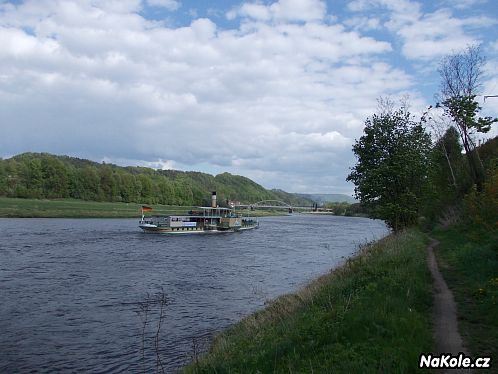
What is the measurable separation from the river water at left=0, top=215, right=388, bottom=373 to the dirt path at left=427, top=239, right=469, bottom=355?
680cm

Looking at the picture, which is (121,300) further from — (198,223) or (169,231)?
(198,223)

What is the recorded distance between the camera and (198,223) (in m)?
85.1

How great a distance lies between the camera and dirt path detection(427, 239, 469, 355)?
26.3 feet

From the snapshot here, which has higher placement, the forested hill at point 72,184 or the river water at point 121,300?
the forested hill at point 72,184

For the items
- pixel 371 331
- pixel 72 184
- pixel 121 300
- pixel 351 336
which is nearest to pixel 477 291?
pixel 371 331

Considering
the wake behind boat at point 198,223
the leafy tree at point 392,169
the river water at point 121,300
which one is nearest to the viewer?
the river water at point 121,300

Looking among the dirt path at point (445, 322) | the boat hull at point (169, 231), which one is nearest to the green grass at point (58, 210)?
the boat hull at point (169, 231)

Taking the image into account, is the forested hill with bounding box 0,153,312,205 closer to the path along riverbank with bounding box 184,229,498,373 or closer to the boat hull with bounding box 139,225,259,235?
the boat hull with bounding box 139,225,259,235

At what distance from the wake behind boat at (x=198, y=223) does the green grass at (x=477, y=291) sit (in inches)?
2379

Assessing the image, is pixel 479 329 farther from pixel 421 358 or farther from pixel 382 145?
pixel 382 145

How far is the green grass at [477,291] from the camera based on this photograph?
27.6 ft

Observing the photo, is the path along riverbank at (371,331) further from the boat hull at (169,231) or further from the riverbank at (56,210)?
the riverbank at (56,210)

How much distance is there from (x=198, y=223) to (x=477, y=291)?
246 feet

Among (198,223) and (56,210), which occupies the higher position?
(56,210)
